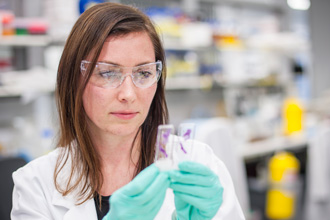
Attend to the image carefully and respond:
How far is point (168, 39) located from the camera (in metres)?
3.39

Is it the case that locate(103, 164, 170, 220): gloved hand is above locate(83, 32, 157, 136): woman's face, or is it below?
below

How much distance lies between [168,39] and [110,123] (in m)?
2.38

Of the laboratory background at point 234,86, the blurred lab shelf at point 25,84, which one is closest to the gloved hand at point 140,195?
the laboratory background at point 234,86

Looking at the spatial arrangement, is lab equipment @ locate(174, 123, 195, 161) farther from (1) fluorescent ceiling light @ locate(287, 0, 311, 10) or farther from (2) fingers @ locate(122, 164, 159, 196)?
(1) fluorescent ceiling light @ locate(287, 0, 311, 10)

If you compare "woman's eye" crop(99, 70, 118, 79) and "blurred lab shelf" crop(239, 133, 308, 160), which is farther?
"blurred lab shelf" crop(239, 133, 308, 160)

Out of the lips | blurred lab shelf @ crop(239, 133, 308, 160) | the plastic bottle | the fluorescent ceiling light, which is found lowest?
blurred lab shelf @ crop(239, 133, 308, 160)

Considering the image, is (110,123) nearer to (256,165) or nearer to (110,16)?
(110,16)

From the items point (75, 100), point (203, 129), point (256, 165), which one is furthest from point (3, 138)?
point (256, 165)

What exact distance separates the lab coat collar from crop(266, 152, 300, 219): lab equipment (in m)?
2.47

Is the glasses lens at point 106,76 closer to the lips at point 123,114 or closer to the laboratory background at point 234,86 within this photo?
the lips at point 123,114

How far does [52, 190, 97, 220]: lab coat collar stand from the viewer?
114cm

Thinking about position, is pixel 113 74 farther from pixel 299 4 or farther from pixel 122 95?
pixel 299 4

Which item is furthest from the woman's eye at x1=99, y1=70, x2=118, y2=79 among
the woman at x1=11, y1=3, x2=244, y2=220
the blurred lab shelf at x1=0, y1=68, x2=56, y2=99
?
the blurred lab shelf at x1=0, y1=68, x2=56, y2=99

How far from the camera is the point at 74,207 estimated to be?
116cm
